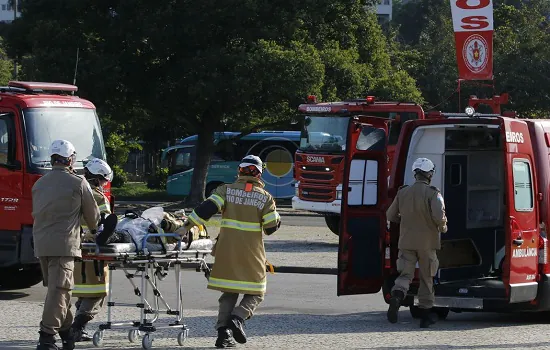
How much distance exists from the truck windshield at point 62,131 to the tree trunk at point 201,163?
18.8m

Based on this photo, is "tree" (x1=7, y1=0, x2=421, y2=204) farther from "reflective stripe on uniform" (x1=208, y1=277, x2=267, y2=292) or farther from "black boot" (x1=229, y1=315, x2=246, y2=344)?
"black boot" (x1=229, y1=315, x2=246, y2=344)

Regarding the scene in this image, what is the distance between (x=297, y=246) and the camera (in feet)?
72.9

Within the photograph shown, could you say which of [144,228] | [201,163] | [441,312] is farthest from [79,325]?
[201,163]

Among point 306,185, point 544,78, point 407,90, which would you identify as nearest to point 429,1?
point 544,78

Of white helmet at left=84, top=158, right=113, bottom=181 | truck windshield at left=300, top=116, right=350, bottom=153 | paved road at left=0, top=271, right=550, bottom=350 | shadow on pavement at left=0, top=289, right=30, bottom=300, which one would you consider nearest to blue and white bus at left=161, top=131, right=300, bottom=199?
truck windshield at left=300, top=116, right=350, bottom=153

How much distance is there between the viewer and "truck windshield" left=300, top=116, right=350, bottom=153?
23672 mm

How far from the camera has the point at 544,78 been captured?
4572cm

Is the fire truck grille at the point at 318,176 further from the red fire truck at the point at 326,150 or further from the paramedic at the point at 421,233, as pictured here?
the paramedic at the point at 421,233

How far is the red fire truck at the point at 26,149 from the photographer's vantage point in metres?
14.4

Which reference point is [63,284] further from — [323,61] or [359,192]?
[323,61]

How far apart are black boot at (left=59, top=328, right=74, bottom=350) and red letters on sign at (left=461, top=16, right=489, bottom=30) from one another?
12591 millimetres

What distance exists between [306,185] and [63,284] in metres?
14.6

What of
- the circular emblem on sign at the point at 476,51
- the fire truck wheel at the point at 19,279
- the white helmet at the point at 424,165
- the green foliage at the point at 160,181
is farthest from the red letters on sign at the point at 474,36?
the green foliage at the point at 160,181

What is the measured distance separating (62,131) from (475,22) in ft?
28.4
